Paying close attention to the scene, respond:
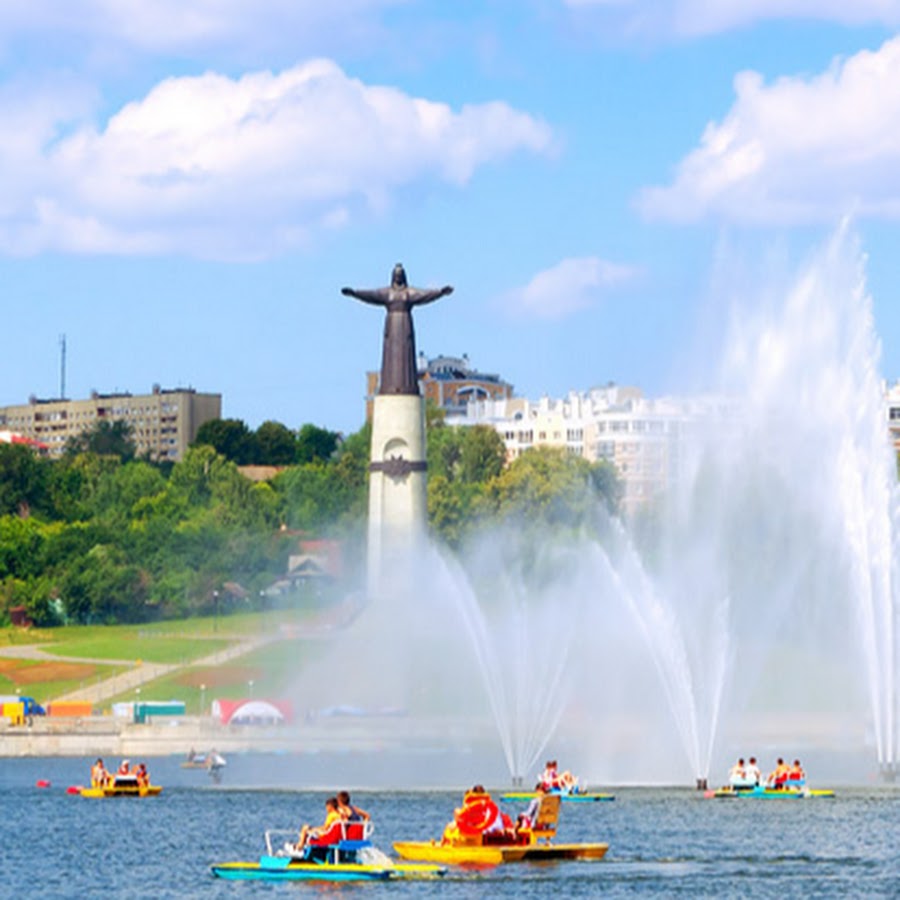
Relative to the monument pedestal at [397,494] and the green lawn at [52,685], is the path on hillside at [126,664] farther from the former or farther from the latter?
the monument pedestal at [397,494]

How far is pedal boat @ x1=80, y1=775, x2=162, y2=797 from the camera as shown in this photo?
92.1 meters

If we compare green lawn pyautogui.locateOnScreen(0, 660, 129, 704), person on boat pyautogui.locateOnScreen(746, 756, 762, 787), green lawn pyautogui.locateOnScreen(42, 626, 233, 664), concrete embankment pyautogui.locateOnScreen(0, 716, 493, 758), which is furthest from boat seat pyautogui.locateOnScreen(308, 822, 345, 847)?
green lawn pyautogui.locateOnScreen(42, 626, 233, 664)

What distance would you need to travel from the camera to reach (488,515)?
184m

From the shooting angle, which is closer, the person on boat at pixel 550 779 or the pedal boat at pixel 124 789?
the person on boat at pixel 550 779

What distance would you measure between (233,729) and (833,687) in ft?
99.3

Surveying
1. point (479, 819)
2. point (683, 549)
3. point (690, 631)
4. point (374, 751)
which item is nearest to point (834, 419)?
point (690, 631)

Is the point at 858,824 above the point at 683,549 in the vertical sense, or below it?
below

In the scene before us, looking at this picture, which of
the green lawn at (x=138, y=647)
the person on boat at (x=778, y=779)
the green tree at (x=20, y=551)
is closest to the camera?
the person on boat at (x=778, y=779)

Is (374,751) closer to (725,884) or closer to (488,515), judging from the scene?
(725,884)

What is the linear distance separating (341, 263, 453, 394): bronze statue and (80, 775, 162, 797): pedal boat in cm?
4444

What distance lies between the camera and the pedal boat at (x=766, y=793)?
8169 cm

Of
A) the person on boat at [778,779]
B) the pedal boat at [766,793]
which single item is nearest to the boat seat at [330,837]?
the pedal boat at [766,793]

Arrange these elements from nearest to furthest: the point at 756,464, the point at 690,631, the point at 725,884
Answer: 1. the point at 725,884
2. the point at 690,631
3. the point at 756,464

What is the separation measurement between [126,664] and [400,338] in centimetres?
2982
